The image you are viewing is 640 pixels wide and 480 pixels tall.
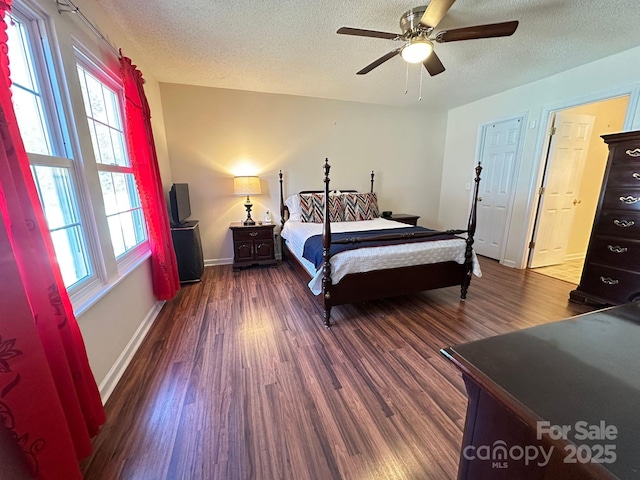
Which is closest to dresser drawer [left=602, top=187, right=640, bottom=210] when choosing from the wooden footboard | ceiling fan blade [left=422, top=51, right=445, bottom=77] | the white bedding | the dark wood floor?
the dark wood floor

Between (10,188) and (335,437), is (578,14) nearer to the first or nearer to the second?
(335,437)

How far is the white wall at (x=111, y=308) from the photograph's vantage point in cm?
146

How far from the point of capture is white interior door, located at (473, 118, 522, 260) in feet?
12.1

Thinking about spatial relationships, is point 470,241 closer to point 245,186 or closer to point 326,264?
point 326,264

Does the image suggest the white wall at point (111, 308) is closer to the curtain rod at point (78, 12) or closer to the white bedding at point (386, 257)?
the curtain rod at point (78, 12)

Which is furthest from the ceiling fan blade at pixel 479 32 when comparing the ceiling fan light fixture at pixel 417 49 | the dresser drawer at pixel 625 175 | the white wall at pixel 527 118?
the white wall at pixel 527 118

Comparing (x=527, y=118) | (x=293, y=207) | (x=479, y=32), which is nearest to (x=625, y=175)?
(x=527, y=118)

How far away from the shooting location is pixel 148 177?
2203 mm

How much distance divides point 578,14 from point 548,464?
306 centimetres

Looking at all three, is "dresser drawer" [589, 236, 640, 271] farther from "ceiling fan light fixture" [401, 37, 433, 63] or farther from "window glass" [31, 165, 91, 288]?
"window glass" [31, 165, 91, 288]

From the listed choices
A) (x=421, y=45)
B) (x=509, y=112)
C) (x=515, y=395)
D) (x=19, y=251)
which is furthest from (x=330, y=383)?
(x=509, y=112)

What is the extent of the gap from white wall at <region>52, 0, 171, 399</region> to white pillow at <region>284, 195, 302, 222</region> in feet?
5.99

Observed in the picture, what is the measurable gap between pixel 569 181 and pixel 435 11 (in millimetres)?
3356

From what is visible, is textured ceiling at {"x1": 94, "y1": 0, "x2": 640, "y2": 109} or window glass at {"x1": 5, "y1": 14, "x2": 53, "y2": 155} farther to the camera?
textured ceiling at {"x1": 94, "y1": 0, "x2": 640, "y2": 109}
